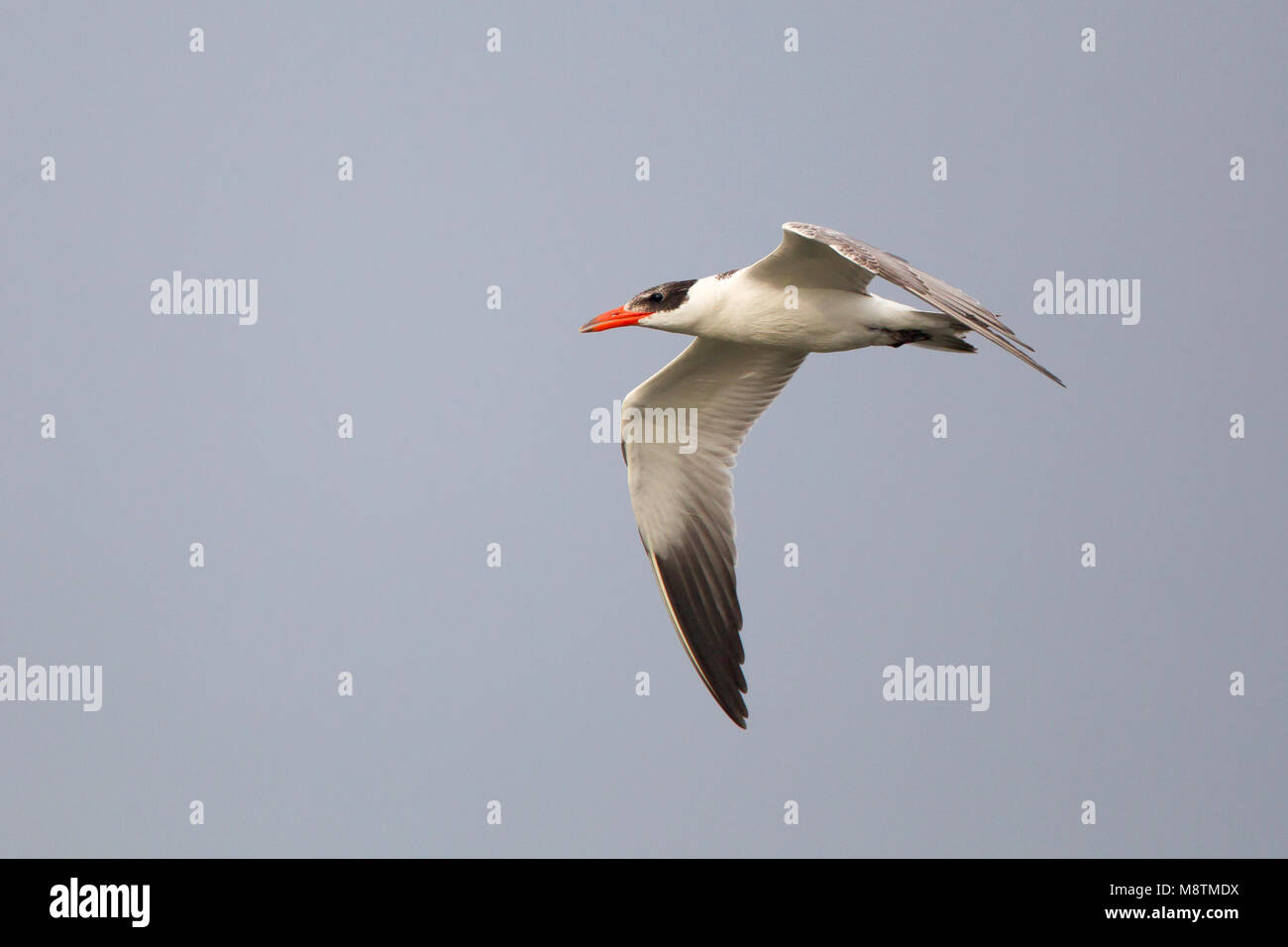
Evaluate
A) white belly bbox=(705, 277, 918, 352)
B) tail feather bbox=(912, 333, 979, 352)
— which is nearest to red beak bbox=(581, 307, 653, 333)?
white belly bbox=(705, 277, 918, 352)

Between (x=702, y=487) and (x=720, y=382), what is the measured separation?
30.0 inches

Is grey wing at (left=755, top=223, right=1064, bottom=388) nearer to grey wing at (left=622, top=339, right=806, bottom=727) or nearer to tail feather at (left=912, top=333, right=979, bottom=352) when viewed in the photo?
tail feather at (left=912, top=333, right=979, bottom=352)

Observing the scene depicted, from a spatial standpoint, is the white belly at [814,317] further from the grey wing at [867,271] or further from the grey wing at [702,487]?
the grey wing at [702,487]

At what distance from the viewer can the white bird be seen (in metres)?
9.62

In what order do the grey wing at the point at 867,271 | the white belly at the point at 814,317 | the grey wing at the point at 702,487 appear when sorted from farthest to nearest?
the grey wing at the point at 702,487 < the white belly at the point at 814,317 < the grey wing at the point at 867,271

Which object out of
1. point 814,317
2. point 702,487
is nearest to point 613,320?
point 814,317

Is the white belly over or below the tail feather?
over

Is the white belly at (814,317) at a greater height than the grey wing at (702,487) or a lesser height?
greater

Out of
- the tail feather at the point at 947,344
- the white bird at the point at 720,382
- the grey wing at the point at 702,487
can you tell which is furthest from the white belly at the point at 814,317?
the grey wing at the point at 702,487

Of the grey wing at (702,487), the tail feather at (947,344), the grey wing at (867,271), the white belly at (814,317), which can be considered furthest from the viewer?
the grey wing at (702,487)

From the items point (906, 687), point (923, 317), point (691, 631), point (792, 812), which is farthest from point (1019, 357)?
point (906, 687)

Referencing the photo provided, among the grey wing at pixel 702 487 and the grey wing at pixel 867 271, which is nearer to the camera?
the grey wing at pixel 867 271

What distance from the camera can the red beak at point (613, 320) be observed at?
10.0 m
